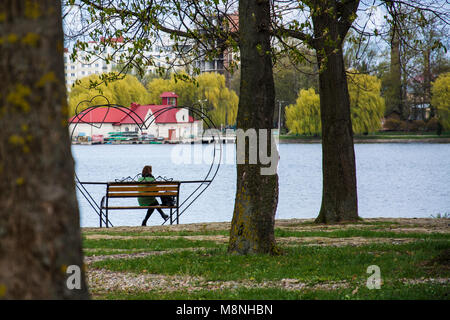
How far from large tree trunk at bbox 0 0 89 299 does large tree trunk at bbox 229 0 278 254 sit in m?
5.89

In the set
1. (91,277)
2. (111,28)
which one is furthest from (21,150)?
(111,28)

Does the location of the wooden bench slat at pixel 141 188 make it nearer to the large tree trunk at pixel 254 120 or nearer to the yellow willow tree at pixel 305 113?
the large tree trunk at pixel 254 120

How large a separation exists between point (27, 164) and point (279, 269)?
5.17 metres

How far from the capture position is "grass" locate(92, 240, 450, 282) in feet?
24.3

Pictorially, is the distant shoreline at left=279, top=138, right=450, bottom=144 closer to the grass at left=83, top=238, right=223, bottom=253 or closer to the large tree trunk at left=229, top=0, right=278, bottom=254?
the grass at left=83, top=238, right=223, bottom=253

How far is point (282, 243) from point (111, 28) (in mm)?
6843

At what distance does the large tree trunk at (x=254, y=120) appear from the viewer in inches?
352

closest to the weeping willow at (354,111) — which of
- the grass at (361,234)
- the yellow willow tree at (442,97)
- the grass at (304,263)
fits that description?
the yellow willow tree at (442,97)

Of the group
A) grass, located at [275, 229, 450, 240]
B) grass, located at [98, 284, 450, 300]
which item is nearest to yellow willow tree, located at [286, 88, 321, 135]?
grass, located at [275, 229, 450, 240]

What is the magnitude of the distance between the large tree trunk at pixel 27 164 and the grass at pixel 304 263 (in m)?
4.45

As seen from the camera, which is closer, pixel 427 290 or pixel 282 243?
pixel 427 290

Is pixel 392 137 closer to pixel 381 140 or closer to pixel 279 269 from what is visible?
pixel 381 140

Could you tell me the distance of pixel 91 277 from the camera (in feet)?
26.7
